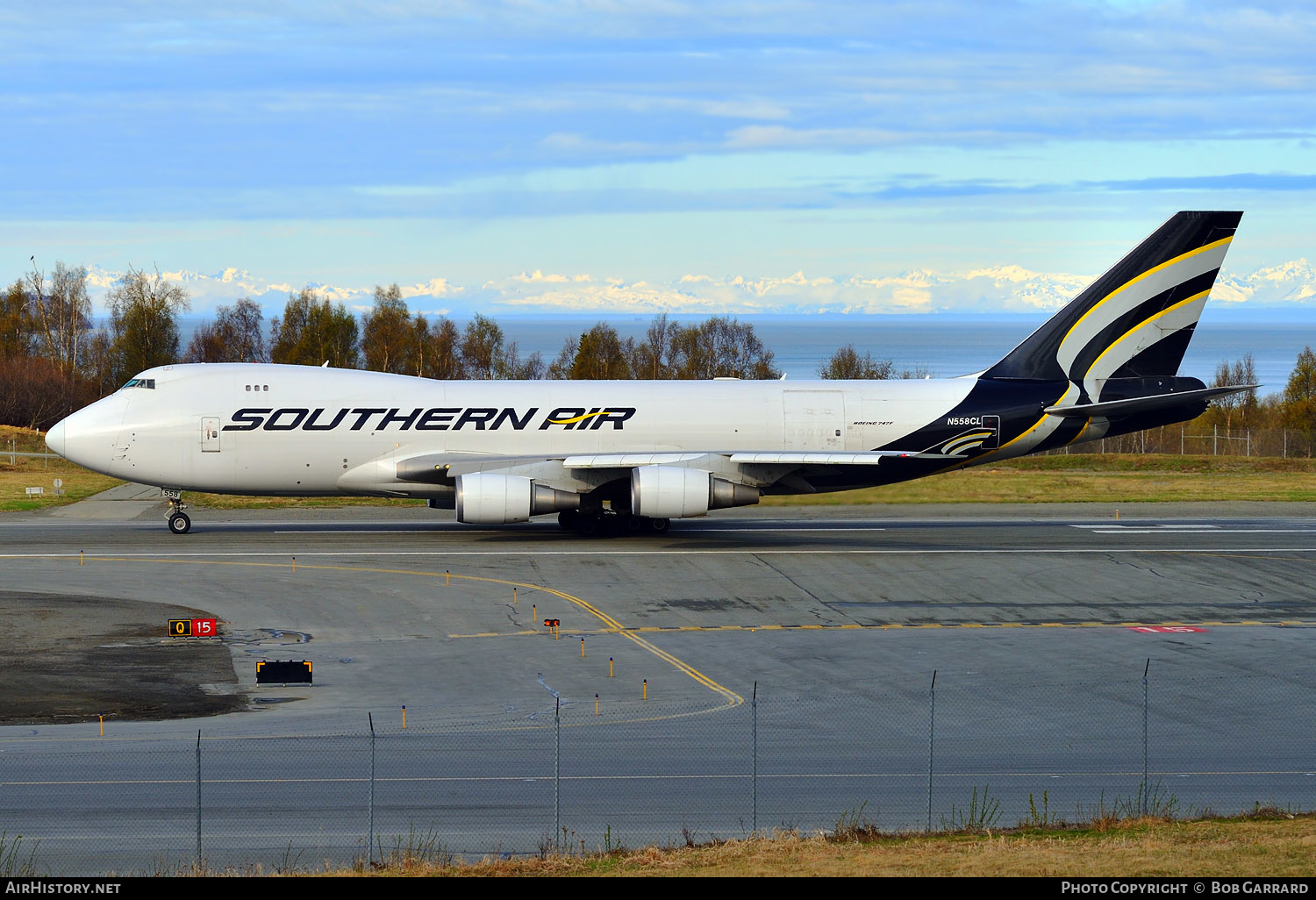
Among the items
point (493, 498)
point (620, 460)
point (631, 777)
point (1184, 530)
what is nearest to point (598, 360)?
point (1184, 530)

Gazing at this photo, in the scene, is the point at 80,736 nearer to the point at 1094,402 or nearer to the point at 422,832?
the point at 422,832

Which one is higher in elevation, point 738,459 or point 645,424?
point 645,424

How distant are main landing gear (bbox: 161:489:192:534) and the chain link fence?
951 inches

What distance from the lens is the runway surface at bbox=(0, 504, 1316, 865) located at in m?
17.9

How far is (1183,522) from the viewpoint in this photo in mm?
48125

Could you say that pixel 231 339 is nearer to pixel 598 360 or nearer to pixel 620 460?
pixel 598 360

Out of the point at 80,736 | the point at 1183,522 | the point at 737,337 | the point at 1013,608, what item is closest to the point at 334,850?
the point at 80,736

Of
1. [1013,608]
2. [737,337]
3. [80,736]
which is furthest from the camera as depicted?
[737,337]

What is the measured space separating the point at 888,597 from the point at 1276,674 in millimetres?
10211

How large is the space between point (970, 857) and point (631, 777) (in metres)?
5.78

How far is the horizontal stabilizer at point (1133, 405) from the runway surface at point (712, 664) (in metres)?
4.39

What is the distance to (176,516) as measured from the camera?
43.4 metres

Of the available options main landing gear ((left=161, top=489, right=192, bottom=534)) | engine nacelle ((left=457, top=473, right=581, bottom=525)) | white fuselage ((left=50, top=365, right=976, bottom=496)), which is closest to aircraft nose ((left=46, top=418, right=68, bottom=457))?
white fuselage ((left=50, top=365, right=976, bottom=496))

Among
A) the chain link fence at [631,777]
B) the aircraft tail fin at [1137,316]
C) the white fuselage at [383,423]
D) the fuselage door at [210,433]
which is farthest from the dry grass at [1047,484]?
the chain link fence at [631,777]
